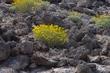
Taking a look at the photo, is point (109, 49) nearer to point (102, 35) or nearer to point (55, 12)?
point (102, 35)

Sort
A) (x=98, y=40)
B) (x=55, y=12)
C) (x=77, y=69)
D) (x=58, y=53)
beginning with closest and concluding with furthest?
(x=77, y=69) → (x=58, y=53) → (x=98, y=40) → (x=55, y=12)

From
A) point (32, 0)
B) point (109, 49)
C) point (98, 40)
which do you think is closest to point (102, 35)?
point (98, 40)

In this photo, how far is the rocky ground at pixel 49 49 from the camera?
1120cm

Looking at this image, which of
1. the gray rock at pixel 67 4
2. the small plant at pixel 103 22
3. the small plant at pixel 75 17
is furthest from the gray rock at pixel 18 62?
the gray rock at pixel 67 4

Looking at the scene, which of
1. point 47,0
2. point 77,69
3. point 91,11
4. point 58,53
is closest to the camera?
point 77,69

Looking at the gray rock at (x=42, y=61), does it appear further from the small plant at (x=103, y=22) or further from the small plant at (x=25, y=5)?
the small plant at (x=25, y=5)

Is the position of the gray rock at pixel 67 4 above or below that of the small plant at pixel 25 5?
below

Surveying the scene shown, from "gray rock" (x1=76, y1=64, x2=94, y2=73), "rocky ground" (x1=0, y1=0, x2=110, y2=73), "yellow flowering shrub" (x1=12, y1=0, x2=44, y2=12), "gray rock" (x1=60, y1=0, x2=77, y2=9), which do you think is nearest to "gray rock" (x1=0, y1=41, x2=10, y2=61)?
"rocky ground" (x1=0, y1=0, x2=110, y2=73)

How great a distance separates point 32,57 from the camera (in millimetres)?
11359

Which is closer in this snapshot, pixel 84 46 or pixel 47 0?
pixel 84 46

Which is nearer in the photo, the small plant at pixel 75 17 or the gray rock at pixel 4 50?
the gray rock at pixel 4 50

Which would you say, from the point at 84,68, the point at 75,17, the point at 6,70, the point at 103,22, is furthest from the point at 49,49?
the point at 75,17

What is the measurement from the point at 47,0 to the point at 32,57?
8042 mm

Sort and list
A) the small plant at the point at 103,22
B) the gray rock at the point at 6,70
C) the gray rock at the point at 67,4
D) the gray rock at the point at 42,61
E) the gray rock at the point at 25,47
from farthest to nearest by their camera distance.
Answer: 1. the gray rock at the point at 67,4
2. the small plant at the point at 103,22
3. the gray rock at the point at 25,47
4. the gray rock at the point at 42,61
5. the gray rock at the point at 6,70
